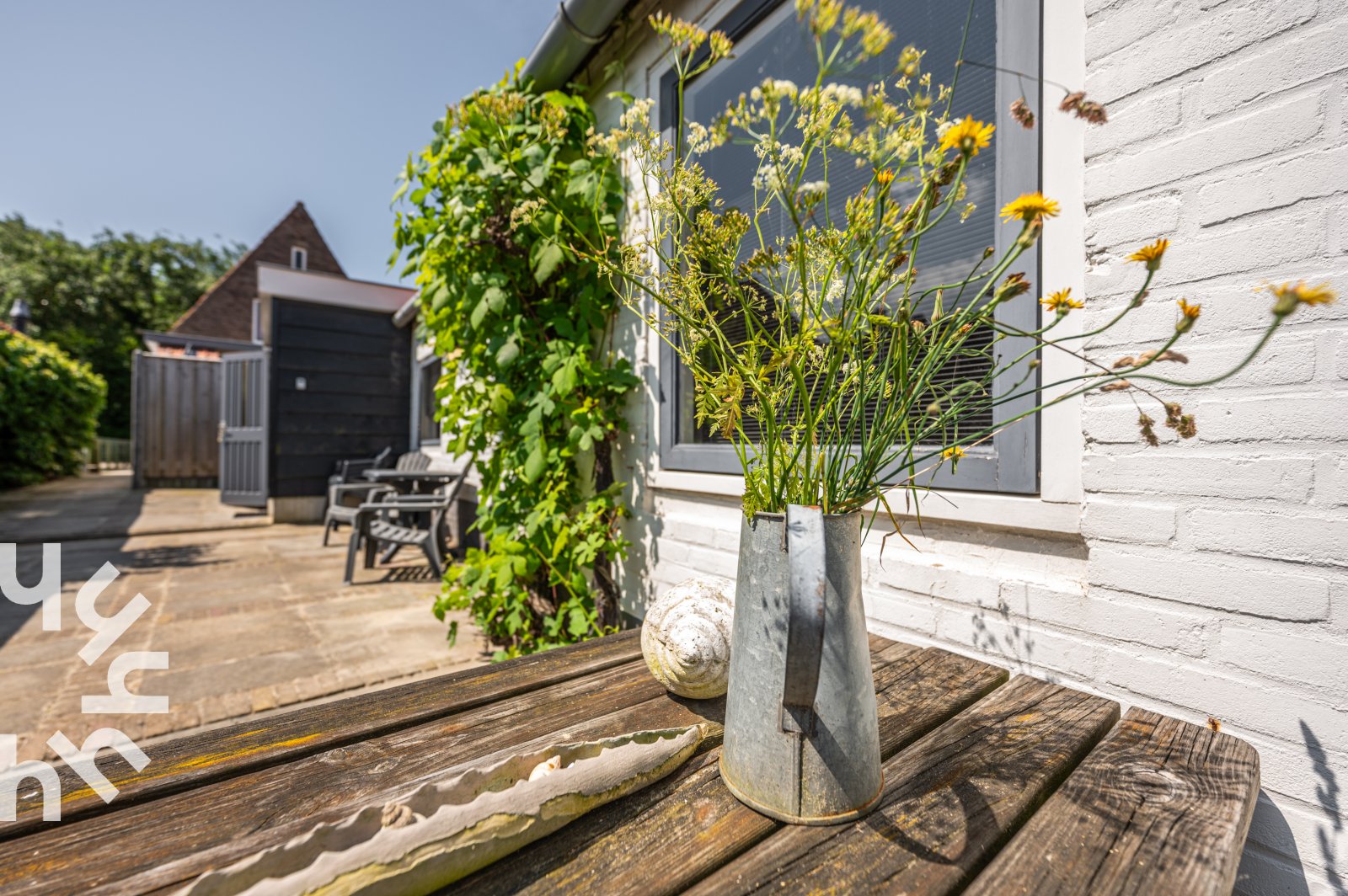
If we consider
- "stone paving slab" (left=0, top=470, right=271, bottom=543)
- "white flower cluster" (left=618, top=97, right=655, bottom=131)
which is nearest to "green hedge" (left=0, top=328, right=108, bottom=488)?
"stone paving slab" (left=0, top=470, right=271, bottom=543)

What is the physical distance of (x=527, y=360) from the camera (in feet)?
8.04

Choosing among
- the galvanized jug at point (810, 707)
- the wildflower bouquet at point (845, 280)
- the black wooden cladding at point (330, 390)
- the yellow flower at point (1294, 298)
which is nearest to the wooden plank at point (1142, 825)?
the galvanized jug at point (810, 707)

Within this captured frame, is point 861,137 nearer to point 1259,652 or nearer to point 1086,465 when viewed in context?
point 1086,465

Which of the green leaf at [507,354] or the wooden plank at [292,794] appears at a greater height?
the green leaf at [507,354]

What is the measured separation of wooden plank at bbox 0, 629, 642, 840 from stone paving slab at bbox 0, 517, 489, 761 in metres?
1.73

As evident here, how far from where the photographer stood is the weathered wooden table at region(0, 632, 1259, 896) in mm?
551

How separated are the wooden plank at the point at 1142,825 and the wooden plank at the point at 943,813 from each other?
0.02 meters

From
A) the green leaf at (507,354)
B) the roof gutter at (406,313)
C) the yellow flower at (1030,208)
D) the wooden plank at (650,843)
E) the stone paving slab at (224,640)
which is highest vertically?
the roof gutter at (406,313)

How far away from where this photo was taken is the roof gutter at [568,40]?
6.98 ft

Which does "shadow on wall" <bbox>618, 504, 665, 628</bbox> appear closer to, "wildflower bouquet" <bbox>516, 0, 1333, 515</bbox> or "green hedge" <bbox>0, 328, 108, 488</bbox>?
"wildflower bouquet" <bbox>516, 0, 1333, 515</bbox>

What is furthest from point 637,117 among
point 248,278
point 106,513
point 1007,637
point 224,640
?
point 248,278

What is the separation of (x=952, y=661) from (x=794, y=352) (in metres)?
0.82

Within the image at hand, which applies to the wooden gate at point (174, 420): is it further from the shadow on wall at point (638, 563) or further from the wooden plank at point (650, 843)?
the wooden plank at point (650, 843)

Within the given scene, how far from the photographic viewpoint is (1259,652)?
906 mm
